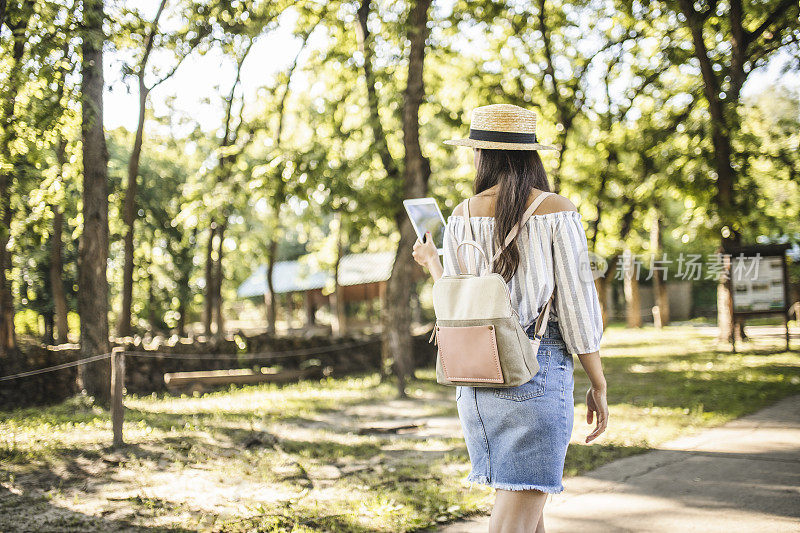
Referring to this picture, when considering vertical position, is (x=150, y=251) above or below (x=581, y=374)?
above

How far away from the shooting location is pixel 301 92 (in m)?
23.9

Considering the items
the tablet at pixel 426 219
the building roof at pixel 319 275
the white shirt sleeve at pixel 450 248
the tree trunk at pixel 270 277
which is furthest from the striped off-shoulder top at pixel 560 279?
the building roof at pixel 319 275

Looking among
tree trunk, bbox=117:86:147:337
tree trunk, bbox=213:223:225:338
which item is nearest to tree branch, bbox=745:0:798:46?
tree trunk, bbox=117:86:147:337

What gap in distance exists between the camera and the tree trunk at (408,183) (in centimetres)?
1323

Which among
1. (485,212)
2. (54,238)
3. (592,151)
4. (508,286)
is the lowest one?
(508,286)

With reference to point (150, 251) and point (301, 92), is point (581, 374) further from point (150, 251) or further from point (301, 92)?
point (150, 251)

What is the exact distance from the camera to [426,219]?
10.4ft

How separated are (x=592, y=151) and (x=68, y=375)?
14563mm

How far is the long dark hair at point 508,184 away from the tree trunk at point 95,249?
9.02 meters

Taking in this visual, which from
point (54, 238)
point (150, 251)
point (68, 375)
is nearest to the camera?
point (68, 375)

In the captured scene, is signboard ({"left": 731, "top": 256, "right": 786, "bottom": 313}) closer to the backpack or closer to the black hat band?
the black hat band

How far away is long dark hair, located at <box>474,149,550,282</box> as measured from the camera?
2.59 meters

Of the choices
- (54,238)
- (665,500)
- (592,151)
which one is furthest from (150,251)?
(665,500)

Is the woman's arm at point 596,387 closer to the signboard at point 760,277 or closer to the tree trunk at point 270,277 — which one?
the signboard at point 760,277
